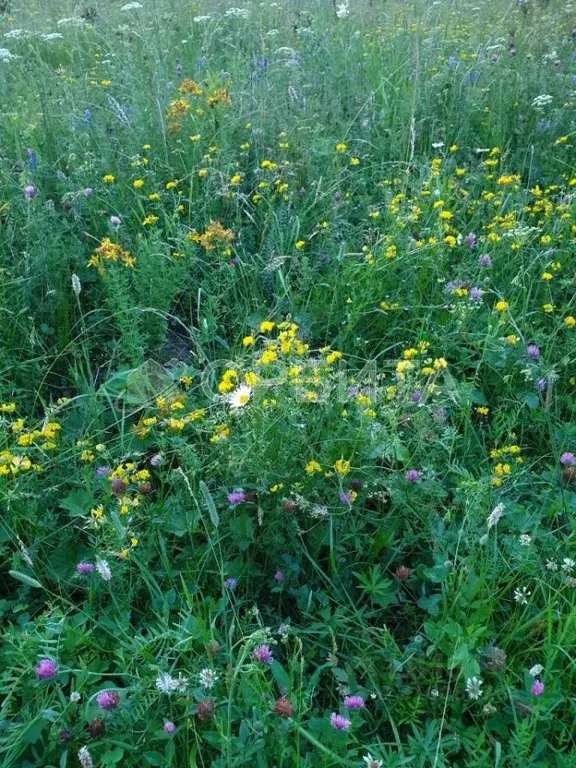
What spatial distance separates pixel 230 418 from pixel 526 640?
94 cm

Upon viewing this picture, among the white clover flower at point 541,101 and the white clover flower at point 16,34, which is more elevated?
the white clover flower at point 16,34

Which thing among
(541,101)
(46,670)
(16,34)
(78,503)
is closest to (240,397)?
(78,503)

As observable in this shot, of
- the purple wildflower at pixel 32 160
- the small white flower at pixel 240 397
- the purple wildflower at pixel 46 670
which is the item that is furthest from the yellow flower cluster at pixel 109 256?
the purple wildflower at pixel 46 670

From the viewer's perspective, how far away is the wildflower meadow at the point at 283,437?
156 cm

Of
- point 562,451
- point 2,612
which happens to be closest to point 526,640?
point 562,451

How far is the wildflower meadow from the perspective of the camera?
156 centimetres

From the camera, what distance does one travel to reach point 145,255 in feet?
8.66

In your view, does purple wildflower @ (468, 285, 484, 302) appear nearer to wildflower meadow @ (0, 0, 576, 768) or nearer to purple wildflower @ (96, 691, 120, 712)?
wildflower meadow @ (0, 0, 576, 768)

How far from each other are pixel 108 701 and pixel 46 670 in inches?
6.3

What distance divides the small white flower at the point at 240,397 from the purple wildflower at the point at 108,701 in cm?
75

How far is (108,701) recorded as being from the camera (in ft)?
4.82

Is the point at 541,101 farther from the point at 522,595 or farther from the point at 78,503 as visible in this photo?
the point at 78,503

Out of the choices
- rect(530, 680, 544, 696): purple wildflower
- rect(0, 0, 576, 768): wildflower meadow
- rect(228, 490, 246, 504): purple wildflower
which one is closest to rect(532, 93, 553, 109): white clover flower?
rect(0, 0, 576, 768): wildflower meadow

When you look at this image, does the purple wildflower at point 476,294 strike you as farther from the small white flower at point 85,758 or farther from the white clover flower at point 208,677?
the small white flower at point 85,758
